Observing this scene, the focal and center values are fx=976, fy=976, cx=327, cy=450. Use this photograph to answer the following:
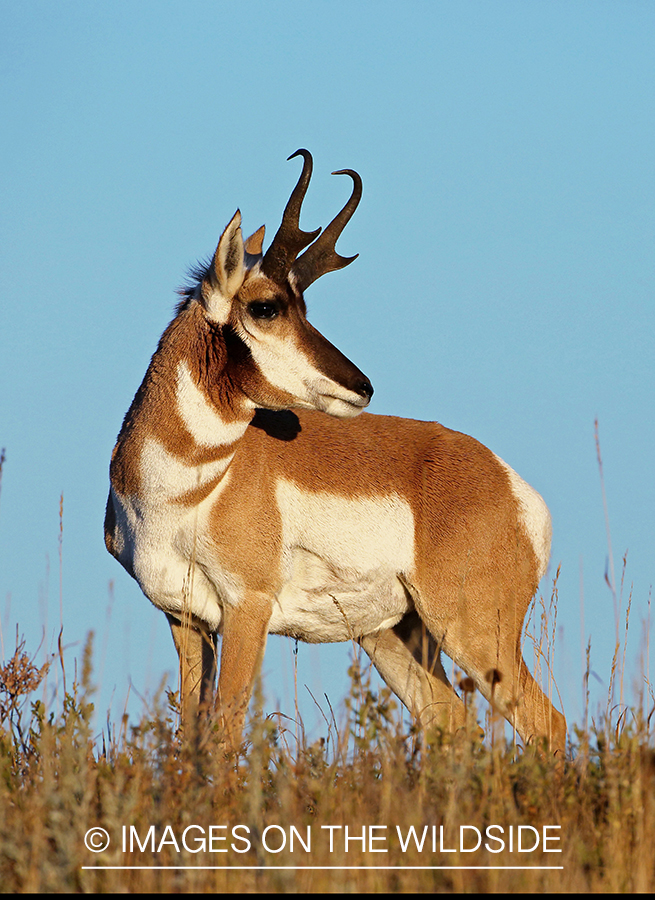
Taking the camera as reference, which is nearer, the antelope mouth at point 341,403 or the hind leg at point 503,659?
the antelope mouth at point 341,403

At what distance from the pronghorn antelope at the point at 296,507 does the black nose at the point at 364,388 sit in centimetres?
1

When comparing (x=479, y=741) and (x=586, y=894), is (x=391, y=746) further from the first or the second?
(x=586, y=894)

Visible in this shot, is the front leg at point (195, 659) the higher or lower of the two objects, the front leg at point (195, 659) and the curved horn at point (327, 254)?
the lower

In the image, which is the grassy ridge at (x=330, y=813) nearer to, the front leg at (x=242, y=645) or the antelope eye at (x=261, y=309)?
the front leg at (x=242, y=645)

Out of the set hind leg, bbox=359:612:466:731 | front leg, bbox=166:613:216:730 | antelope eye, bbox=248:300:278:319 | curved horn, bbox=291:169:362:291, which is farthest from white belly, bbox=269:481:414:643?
curved horn, bbox=291:169:362:291

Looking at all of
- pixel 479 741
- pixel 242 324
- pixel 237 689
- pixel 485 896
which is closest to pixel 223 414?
pixel 242 324

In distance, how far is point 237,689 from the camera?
18.3 feet

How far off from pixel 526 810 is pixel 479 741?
0.90 m

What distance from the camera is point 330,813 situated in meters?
3.40

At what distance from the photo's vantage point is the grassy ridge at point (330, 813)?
287cm

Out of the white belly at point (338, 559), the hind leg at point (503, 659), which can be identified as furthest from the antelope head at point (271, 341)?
the hind leg at point (503, 659)

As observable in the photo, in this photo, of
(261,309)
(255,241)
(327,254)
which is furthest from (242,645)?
(255,241)

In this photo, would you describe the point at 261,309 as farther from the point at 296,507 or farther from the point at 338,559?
the point at 338,559

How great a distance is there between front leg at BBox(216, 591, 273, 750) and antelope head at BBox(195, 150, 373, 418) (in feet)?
3.99
